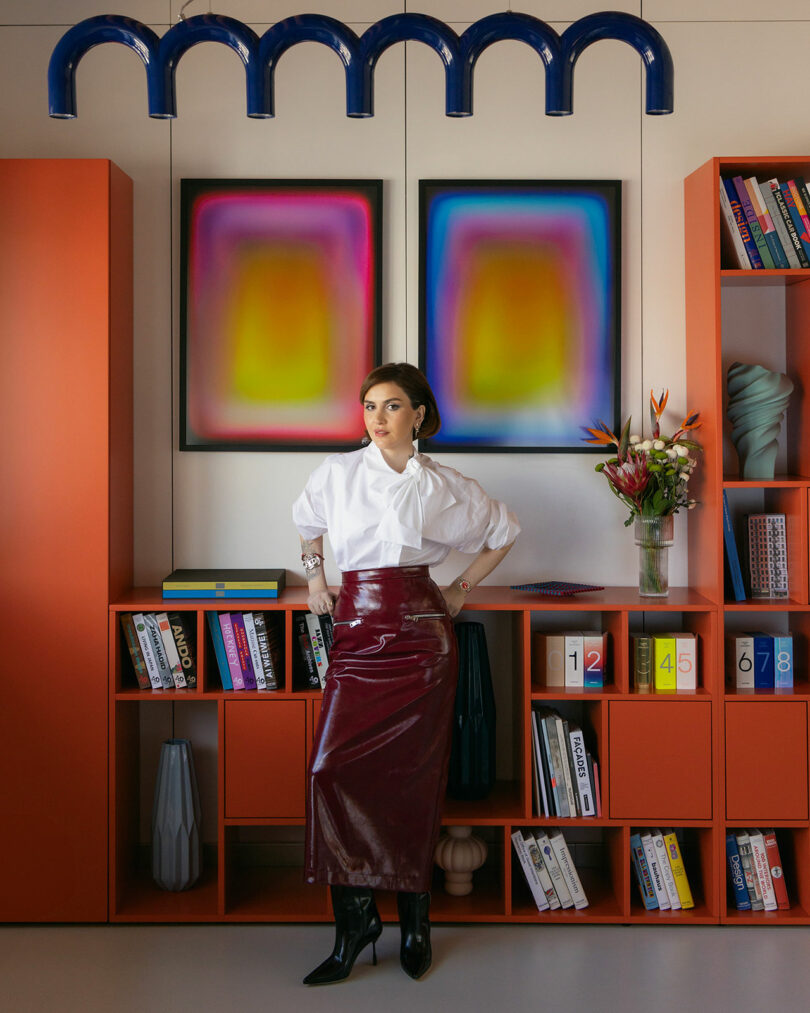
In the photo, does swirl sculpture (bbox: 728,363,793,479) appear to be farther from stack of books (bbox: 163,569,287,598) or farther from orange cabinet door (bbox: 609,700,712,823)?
stack of books (bbox: 163,569,287,598)

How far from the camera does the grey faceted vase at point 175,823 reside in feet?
12.0

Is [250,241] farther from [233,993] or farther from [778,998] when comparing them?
[778,998]

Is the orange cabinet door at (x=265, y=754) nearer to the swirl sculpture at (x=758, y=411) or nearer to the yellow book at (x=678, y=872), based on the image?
the yellow book at (x=678, y=872)

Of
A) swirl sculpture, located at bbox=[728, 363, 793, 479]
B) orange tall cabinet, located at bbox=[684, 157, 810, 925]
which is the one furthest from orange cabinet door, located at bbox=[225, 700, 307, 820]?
swirl sculpture, located at bbox=[728, 363, 793, 479]

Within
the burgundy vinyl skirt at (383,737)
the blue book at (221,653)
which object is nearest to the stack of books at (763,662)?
the burgundy vinyl skirt at (383,737)

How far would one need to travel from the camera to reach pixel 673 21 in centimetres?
383

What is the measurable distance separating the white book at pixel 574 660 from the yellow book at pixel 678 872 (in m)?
0.61

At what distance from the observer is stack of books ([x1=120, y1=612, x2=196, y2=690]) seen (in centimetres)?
357

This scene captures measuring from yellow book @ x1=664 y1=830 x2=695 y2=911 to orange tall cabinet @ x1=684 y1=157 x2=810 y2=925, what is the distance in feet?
→ 0.38

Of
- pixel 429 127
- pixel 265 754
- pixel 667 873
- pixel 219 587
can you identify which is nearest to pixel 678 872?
pixel 667 873

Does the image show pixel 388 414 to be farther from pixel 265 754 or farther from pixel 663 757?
pixel 663 757

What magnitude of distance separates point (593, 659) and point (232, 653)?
122cm

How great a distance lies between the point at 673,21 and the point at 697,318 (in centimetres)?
111

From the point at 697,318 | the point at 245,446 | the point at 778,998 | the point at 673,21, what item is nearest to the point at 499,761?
the point at 778,998
